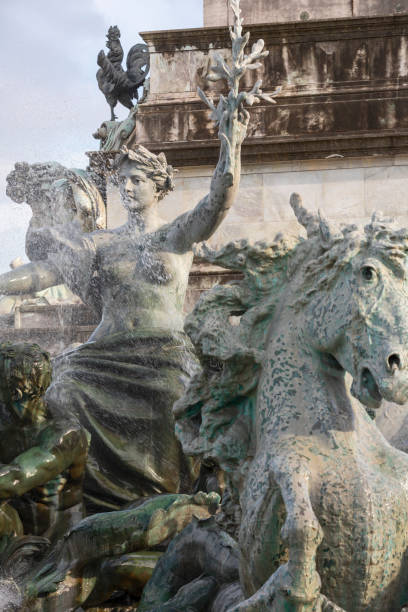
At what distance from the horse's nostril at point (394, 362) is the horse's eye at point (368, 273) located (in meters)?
0.28

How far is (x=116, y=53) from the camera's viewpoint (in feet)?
51.3

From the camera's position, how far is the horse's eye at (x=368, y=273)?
10.7ft

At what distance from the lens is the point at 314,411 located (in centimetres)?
338

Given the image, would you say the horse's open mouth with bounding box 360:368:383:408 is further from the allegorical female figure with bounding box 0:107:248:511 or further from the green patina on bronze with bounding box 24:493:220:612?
the allegorical female figure with bounding box 0:107:248:511

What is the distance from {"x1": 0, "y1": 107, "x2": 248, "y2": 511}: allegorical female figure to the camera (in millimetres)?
5949

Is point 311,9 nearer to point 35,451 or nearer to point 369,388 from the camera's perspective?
point 35,451

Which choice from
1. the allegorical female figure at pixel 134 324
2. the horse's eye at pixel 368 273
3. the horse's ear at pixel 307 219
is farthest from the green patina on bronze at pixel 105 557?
the horse's eye at pixel 368 273

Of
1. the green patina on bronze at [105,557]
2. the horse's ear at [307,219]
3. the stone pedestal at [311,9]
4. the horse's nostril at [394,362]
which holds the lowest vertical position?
the green patina on bronze at [105,557]

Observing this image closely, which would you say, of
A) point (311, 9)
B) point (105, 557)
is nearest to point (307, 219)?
point (105, 557)

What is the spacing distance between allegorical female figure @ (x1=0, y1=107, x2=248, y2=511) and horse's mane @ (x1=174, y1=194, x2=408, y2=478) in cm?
179

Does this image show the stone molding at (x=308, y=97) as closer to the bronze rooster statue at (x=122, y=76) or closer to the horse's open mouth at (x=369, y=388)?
the bronze rooster statue at (x=122, y=76)

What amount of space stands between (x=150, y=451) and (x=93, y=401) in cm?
48

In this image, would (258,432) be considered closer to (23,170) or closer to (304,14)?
(304,14)

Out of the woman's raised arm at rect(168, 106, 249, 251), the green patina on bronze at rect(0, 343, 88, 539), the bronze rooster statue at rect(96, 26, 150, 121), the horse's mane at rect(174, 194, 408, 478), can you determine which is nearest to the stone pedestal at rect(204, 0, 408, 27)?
the woman's raised arm at rect(168, 106, 249, 251)
